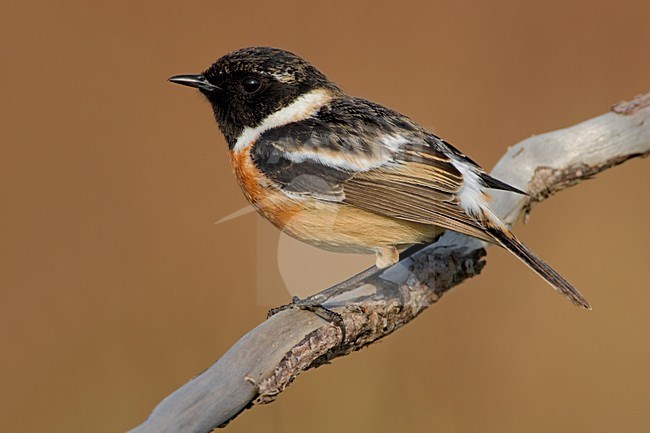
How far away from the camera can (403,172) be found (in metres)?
4.25

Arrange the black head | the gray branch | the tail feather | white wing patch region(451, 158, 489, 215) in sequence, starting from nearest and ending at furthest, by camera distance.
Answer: the gray branch, the tail feather, white wing patch region(451, 158, 489, 215), the black head

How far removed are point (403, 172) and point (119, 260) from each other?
2812 mm

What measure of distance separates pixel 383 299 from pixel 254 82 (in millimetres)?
1286

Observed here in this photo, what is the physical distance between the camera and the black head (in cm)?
450

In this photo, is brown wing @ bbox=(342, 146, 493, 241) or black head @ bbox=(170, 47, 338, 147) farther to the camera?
black head @ bbox=(170, 47, 338, 147)

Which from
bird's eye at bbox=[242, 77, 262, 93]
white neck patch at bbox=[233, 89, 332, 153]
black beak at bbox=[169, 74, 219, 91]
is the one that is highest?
black beak at bbox=[169, 74, 219, 91]

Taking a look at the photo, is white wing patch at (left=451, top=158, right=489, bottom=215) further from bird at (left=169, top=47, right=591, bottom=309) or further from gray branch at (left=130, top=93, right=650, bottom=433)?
gray branch at (left=130, top=93, right=650, bottom=433)

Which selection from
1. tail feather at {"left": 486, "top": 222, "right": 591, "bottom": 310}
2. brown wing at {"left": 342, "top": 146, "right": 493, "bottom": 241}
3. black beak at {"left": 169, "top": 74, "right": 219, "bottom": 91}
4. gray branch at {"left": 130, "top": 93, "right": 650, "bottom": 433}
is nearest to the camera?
gray branch at {"left": 130, "top": 93, "right": 650, "bottom": 433}

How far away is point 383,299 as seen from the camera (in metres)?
4.13

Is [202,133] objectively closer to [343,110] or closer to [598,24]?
[343,110]

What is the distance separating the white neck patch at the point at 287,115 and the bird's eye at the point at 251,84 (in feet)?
0.51

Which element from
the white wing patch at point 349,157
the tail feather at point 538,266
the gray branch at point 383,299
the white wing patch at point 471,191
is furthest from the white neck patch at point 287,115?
the tail feather at point 538,266

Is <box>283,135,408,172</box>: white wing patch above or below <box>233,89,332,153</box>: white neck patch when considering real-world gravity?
below

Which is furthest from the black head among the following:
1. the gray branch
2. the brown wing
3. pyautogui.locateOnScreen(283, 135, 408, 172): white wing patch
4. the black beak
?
the gray branch
